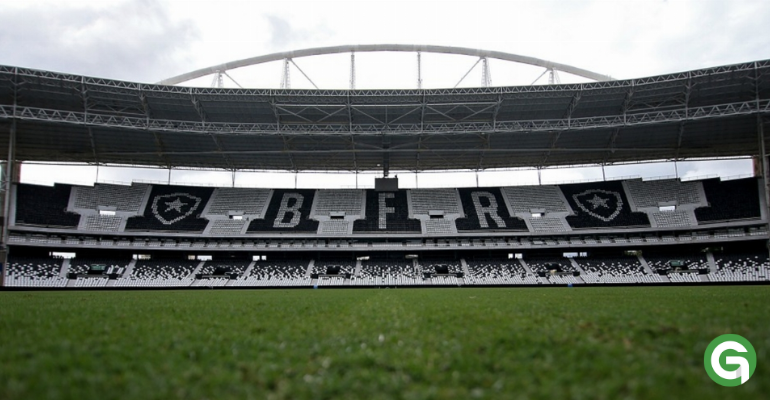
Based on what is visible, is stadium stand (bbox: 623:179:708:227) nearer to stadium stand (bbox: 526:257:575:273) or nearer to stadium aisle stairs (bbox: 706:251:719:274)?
stadium aisle stairs (bbox: 706:251:719:274)

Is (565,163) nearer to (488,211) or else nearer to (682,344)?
(488,211)

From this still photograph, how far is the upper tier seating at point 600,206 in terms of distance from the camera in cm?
4894

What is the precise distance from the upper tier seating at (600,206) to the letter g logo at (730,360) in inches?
1858

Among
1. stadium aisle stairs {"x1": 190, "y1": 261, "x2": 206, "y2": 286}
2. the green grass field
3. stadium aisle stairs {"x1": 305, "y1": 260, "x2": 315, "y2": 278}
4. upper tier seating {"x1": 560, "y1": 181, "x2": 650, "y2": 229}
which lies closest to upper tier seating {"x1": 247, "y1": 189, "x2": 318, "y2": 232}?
stadium aisle stairs {"x1": 305, "y1": 260, "x2": 315, "y2": 278}

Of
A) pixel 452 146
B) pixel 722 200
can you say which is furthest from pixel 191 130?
pixel 722 200

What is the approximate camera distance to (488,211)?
5328 centimetres

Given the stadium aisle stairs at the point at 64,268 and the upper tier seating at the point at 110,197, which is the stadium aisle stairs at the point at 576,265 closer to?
the upper tier seating at the point at 110,197

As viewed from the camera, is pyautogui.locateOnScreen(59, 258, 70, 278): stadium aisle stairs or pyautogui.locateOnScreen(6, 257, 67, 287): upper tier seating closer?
pyautogui.locateOnScreen(6, 257, 67, 287): upper tier seating

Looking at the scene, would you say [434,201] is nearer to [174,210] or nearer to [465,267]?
[465,267]

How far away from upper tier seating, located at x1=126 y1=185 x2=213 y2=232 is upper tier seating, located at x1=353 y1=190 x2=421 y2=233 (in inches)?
675

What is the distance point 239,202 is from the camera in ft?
179

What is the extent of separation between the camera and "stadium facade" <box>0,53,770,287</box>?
3941cm

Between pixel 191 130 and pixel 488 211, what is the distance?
1232 inches

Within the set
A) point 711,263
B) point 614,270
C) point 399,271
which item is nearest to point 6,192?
point 399,271
